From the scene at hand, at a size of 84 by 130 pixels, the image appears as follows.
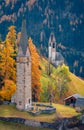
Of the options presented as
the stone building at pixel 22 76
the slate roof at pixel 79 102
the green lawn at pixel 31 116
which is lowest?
the green lawn at pixel 31 116

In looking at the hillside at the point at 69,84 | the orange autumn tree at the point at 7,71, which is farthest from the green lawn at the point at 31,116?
the hillside at the point at 69,84

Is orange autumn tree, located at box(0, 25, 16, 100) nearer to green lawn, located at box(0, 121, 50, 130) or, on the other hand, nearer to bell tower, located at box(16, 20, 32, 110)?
bell tower, located at box(16, 20, 32, 110)

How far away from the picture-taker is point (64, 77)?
101500 mm

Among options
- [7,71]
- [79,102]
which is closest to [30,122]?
[7,71]

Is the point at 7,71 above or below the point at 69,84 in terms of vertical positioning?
below

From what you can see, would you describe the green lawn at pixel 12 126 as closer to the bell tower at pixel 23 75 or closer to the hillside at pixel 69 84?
the bell tower at pixel 23 75

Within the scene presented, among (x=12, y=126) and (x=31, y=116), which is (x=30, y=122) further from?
(x=12, y=126)

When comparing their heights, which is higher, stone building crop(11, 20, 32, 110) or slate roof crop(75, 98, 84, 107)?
stone building crop(11, 20, 32, 110)

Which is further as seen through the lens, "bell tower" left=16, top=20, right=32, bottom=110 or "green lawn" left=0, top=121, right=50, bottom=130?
"bell tower" left=16, top=20, right=32, bottom=110

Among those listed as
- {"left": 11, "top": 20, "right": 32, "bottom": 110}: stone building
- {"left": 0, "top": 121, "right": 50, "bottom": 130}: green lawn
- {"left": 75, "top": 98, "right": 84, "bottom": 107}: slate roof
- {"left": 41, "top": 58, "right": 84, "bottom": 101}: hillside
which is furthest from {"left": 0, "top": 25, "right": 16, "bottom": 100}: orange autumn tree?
{"left": 41, "top": 58, "right": 84, "bottom": 101}: hillside

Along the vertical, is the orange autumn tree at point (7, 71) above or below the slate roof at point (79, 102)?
above

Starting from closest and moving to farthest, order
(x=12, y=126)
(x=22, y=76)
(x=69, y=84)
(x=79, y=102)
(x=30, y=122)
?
(x=12, y=126) → (x=30, y=122) → (x=22, y=76) → (x=79, y=102) → (x=69, y=84)

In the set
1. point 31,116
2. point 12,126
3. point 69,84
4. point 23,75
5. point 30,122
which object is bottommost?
point 12,126

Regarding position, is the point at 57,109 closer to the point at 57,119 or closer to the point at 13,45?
the point at 57,119
